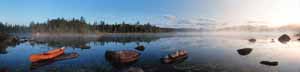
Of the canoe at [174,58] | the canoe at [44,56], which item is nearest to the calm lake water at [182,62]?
the canoe at [44,56]

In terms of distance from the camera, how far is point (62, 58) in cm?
4050

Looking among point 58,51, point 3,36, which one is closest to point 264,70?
point 58,51

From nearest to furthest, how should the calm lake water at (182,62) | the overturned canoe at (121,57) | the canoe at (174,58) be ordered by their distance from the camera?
the calm lake water at (182,62), the canoe at (174,58), the overturned canoe at (121,57)

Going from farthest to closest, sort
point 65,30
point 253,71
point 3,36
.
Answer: point 65,30, point 3,36, point 253,71

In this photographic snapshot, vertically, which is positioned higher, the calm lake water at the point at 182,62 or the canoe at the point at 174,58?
the canoe at the point at 174,58

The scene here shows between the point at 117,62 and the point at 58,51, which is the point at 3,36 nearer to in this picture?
the point at 58,51

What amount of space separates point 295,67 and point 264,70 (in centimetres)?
581

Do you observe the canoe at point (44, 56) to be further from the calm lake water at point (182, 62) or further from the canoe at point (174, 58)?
the canoe at point (174, 58)

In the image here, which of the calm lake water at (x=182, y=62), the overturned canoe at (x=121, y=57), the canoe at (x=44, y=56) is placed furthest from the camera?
the canoe at (x=44, y=56)

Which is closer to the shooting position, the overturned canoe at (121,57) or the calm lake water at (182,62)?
the calm lake water at (182,62)

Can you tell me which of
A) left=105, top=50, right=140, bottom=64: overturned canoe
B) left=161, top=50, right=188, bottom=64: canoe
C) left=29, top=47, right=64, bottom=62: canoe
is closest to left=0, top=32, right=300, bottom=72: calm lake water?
left=29, top=47, right=64, bottom=62: canoe

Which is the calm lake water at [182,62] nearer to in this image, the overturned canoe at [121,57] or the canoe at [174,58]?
the canoe at [174,58]

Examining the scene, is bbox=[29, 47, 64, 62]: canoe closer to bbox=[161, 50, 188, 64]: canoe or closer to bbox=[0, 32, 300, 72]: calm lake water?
bbox=[0, 32, 300, 72]: calm lake water

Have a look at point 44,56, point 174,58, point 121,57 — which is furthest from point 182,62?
point 44,56
